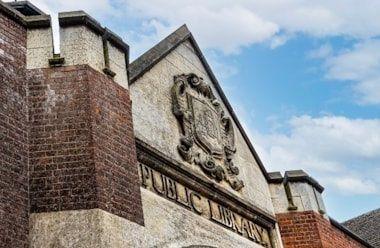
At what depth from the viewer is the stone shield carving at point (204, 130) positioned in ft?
29.9

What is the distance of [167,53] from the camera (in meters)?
9.80

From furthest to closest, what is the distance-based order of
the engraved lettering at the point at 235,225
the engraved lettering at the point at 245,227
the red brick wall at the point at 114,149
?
the engraved lettering at the point at 245,227 < the engraved lettering at the point at 235,225 < the red brick wall at the point at 114,149

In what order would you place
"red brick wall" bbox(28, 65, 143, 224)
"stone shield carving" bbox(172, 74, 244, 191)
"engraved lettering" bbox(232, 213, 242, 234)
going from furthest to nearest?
"engraved lettering" bbox(232, 213, 242, 234), "stone shield carving" bbox(172, 74, 244, 191), "red brick wall" bbox(28, 65, 143, 224)

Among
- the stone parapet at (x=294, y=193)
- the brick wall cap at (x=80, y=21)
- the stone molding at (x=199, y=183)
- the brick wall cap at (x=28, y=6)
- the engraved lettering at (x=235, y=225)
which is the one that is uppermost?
the brick wall cap at (x=28, y=6)

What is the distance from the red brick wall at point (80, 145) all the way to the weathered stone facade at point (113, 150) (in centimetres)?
1

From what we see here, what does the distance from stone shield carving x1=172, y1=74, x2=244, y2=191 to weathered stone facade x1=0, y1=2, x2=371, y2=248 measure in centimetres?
2

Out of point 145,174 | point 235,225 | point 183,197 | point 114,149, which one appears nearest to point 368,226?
point 235,225

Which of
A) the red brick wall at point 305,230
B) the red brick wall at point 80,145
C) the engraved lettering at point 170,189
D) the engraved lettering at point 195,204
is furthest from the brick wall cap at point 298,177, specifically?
the red brick wall at point 80,145

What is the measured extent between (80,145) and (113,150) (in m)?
0.43

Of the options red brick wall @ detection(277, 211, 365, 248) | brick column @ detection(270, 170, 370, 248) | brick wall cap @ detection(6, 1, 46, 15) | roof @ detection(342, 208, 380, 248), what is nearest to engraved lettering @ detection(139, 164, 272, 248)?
red brick wall @ detection(277, 211, 365, 248)

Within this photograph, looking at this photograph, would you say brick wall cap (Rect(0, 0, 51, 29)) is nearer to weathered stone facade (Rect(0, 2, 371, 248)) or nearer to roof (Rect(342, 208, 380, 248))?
weathered stone facade (Rect(0, 2, 371, 248))

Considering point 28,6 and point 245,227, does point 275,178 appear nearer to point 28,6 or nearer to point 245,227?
point 245,227

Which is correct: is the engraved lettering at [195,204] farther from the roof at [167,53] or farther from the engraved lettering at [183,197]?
the roof at [167,53]

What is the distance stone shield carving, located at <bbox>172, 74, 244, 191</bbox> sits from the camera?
9.11m
